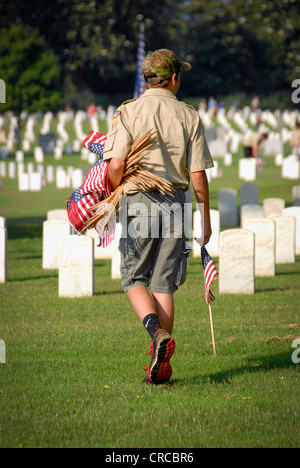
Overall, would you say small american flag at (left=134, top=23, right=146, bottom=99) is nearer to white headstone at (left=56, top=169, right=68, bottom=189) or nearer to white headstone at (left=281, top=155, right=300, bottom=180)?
white headstone at (left=56, top=169, right=68, bottom=189)

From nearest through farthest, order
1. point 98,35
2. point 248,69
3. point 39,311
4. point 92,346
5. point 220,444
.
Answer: point 220,444 < point 92,346 < point 39,311 < point 98,35 < point 248,69

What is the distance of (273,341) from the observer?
23.5 ft

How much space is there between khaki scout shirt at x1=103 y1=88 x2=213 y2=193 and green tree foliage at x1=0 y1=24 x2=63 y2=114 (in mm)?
37975

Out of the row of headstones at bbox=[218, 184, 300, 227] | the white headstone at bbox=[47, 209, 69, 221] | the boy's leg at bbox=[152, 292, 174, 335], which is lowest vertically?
the row of headstones at bbox=[218, 184, 300, 227]

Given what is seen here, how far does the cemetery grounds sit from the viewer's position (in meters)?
4.67

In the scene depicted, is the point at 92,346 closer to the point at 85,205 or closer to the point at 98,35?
the point at 85,205

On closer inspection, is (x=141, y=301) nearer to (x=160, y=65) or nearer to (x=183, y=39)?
(x=160, y=65)

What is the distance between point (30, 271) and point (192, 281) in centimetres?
263

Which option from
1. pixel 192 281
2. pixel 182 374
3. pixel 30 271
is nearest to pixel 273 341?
pixel 182 374

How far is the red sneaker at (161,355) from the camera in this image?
5246 millimetres

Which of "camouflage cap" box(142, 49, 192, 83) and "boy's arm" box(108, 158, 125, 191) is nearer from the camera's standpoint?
"boy's arm" box(108, 158, 125, 191)

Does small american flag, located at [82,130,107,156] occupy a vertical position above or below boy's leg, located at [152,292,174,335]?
above

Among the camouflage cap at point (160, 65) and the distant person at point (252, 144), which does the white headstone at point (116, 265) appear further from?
the distant person at point (252, 144)

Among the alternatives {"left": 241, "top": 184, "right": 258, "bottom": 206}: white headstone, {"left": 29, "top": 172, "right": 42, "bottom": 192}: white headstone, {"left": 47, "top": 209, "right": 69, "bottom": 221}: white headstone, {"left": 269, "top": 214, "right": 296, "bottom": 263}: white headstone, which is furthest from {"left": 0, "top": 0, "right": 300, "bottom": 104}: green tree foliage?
{"left": 269, "top": 214, "right": 296, "bottom": 263}: white headstone
